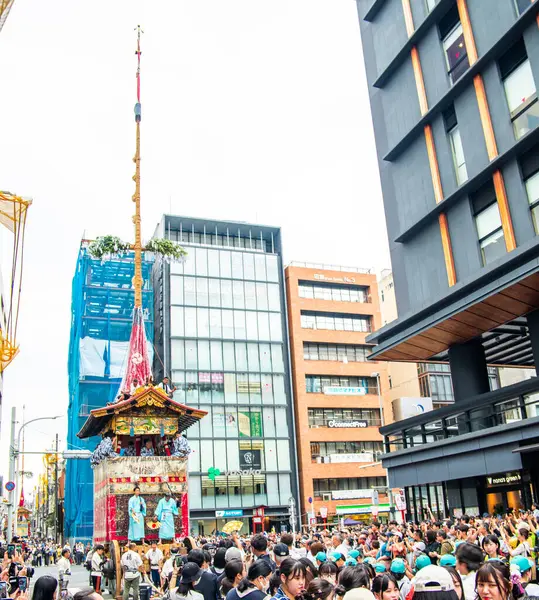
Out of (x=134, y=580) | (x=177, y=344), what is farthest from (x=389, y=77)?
(x=177, y=344)

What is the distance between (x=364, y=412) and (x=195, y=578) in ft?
203

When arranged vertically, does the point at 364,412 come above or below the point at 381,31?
below

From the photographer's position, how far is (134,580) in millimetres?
17250

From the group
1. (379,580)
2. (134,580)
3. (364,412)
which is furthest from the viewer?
(364,412)

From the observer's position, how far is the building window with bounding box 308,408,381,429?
67.1m

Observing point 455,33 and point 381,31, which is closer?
point 455,33

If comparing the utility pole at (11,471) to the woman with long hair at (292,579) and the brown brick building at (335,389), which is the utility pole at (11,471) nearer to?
the woman with long hair at (292,579)

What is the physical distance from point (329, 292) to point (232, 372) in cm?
1416

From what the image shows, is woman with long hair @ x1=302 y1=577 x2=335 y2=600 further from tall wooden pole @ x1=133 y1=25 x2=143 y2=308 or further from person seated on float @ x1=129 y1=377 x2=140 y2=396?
tall wooden pole @ x1=133 y1=25 x2=143 y2=308

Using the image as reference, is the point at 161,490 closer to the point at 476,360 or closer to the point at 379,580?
the point at 476,360

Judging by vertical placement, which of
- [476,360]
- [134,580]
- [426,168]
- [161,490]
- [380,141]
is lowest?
[134,580]

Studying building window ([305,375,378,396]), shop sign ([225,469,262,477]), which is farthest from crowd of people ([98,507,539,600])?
building window ([305,375,378,396])

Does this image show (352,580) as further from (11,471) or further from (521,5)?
(11,471)

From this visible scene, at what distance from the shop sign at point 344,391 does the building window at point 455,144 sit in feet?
139
